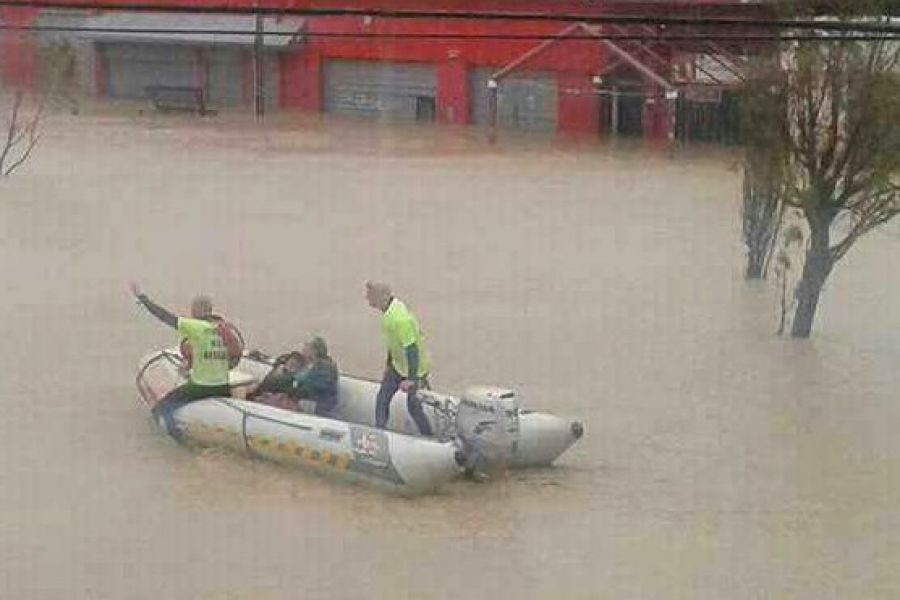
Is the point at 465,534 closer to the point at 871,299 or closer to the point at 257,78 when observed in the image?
the point at 871,299

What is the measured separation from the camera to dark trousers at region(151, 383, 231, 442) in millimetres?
9117

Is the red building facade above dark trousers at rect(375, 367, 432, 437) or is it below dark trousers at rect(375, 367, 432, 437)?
above

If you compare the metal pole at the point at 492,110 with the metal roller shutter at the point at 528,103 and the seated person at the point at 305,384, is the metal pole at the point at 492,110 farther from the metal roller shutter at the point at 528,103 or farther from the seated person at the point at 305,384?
the seated person at the point at 305,384

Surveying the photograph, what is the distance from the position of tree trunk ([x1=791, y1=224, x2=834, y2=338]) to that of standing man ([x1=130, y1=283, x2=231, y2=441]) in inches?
208

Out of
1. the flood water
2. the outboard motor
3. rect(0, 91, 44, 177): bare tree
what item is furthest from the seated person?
rect(0, 91, 44, 177): bare tree

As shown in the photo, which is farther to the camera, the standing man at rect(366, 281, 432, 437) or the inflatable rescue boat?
the standing man at rect(366, 281, 432, 437)

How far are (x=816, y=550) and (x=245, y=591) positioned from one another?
8.91ft

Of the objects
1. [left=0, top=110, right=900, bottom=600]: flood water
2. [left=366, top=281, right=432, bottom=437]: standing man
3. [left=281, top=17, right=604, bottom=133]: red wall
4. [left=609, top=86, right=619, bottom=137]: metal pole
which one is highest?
[left=281, top=17, right=604, bottom=133]: red wall

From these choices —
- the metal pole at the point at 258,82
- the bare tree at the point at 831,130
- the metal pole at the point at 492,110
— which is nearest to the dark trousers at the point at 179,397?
the bare tree at the point at 831,130

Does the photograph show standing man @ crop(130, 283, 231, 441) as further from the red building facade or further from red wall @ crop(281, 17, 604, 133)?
red wall @ crop(281, 17, 604, 133)

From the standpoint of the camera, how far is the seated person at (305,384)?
30.1ft

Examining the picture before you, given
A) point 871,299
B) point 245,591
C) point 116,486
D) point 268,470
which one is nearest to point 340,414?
point 268,470

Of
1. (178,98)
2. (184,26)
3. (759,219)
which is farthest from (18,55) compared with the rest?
(759,219)

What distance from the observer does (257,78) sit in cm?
3303
